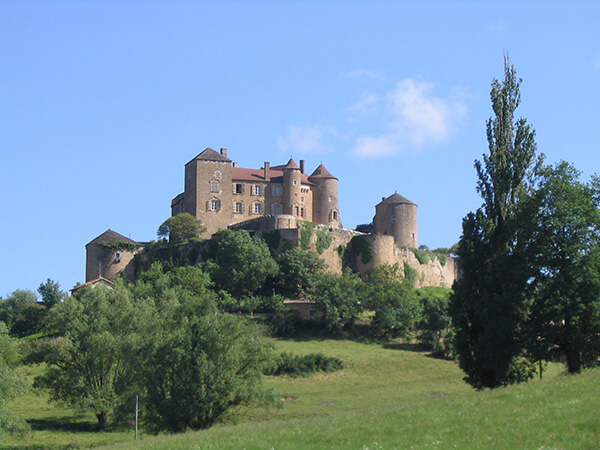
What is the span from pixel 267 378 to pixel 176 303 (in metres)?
9.00

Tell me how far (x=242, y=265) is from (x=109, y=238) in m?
19.6

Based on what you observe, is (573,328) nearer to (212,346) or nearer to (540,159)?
(540,159)

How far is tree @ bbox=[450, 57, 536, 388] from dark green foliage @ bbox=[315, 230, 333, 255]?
37.9 metres

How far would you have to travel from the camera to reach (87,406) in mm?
40000

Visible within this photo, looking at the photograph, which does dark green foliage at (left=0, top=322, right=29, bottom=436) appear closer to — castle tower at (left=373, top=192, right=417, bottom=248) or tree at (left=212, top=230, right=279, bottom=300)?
tree at (left=212, top=230, right=279, bottom=300)

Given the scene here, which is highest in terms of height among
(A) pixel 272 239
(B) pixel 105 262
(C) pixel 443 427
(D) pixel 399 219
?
(D) pixel 399 219

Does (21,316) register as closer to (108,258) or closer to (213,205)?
(108,258)

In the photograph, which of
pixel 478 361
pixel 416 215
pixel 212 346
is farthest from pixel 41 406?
pixel 416 215

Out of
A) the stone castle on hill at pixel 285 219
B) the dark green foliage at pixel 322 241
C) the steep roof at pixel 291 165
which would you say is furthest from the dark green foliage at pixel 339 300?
the steep roof at pixel 291 165

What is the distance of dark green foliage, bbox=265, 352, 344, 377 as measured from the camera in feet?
172

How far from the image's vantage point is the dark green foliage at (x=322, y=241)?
7519cm

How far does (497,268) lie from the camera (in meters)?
35.3

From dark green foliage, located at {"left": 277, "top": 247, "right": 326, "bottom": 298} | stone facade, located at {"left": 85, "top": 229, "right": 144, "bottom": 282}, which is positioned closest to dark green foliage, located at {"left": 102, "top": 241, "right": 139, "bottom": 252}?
stone facade, located at {"left": 85, "top": 229, "right": 144, "bottom": 282}

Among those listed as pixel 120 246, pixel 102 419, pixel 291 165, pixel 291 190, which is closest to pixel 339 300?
pixel 291 190
